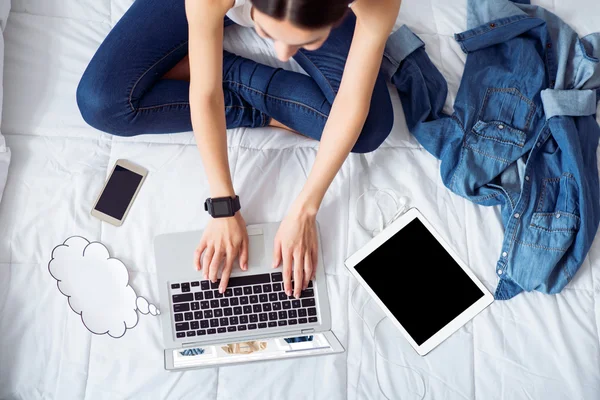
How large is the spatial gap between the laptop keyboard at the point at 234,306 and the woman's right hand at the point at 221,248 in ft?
0.08

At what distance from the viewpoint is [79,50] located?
1.11 m

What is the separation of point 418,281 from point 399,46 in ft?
1.74

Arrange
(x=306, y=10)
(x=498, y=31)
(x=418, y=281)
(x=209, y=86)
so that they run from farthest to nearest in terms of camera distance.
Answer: (x=498, y=31) < (x=418, y=281) < (x=209, y=86) < (x=306, y=10)

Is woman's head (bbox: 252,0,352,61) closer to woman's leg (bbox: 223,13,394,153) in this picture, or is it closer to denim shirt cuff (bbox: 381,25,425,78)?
woman's leg (bbox: 223,13,394,153)

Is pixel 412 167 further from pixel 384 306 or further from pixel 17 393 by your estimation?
pixel 17 393

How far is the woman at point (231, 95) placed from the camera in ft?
2.90

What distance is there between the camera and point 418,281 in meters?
1.02

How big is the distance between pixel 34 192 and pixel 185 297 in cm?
40

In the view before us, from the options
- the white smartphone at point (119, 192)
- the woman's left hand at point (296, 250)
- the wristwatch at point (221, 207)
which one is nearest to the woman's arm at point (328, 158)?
the woman's left hand at point (296, 250)

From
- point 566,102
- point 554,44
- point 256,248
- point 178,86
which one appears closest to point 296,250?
point 256,248

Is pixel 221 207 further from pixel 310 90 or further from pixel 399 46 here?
pixel 399 46

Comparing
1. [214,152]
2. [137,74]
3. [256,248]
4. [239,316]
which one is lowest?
[239,316]

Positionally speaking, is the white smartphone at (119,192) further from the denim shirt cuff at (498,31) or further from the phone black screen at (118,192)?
the denim shirt cuff at (498,31)

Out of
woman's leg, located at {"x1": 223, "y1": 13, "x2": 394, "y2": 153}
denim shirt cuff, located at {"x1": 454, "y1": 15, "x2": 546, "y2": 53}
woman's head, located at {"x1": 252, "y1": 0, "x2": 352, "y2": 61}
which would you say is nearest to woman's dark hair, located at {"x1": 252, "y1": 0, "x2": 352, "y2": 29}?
woman's head, located at {"x1": 252, "y1": 0, "x2": 352, "y2": 61}
